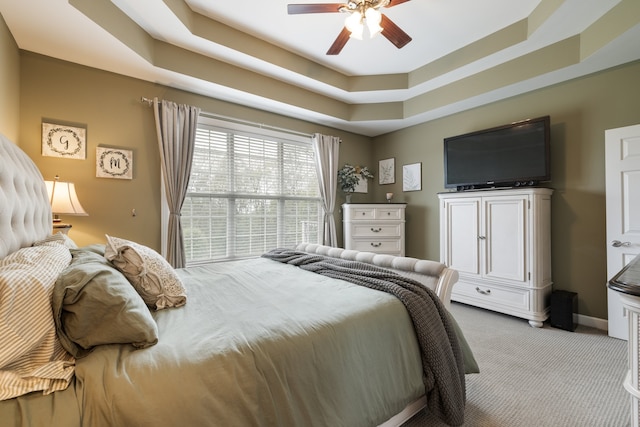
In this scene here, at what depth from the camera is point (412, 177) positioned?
14.7 ft

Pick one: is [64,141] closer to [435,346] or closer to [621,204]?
[435,346]

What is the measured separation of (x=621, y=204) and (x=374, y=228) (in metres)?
2.57

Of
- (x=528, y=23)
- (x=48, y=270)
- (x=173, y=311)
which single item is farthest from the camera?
(x=528, y=23)

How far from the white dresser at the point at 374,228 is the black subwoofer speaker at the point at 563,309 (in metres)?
1.84

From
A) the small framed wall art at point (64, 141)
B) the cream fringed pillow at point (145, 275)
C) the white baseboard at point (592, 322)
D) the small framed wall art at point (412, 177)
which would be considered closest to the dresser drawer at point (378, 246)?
the small framed wall art at point (412, 177)

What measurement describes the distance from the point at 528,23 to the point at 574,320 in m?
3.03

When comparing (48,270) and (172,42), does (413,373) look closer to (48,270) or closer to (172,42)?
(48,270)

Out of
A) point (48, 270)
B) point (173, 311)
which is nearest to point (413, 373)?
point (173, 311)

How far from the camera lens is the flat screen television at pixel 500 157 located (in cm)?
303

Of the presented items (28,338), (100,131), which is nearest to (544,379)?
(28,338)

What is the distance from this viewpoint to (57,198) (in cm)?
219

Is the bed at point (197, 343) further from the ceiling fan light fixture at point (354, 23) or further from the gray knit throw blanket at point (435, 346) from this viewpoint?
the ceiling fan light fixture at point (354, 23)

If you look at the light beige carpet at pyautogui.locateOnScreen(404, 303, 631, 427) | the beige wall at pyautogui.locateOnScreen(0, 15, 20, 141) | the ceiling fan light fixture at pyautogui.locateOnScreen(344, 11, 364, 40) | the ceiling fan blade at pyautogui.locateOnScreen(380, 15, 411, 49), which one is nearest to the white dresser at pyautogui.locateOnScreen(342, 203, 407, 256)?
the light beige carpet at pyautogui.locateOnScreen(404, 303, 631, 427)

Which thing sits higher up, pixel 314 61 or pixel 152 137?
pixel 314 61
